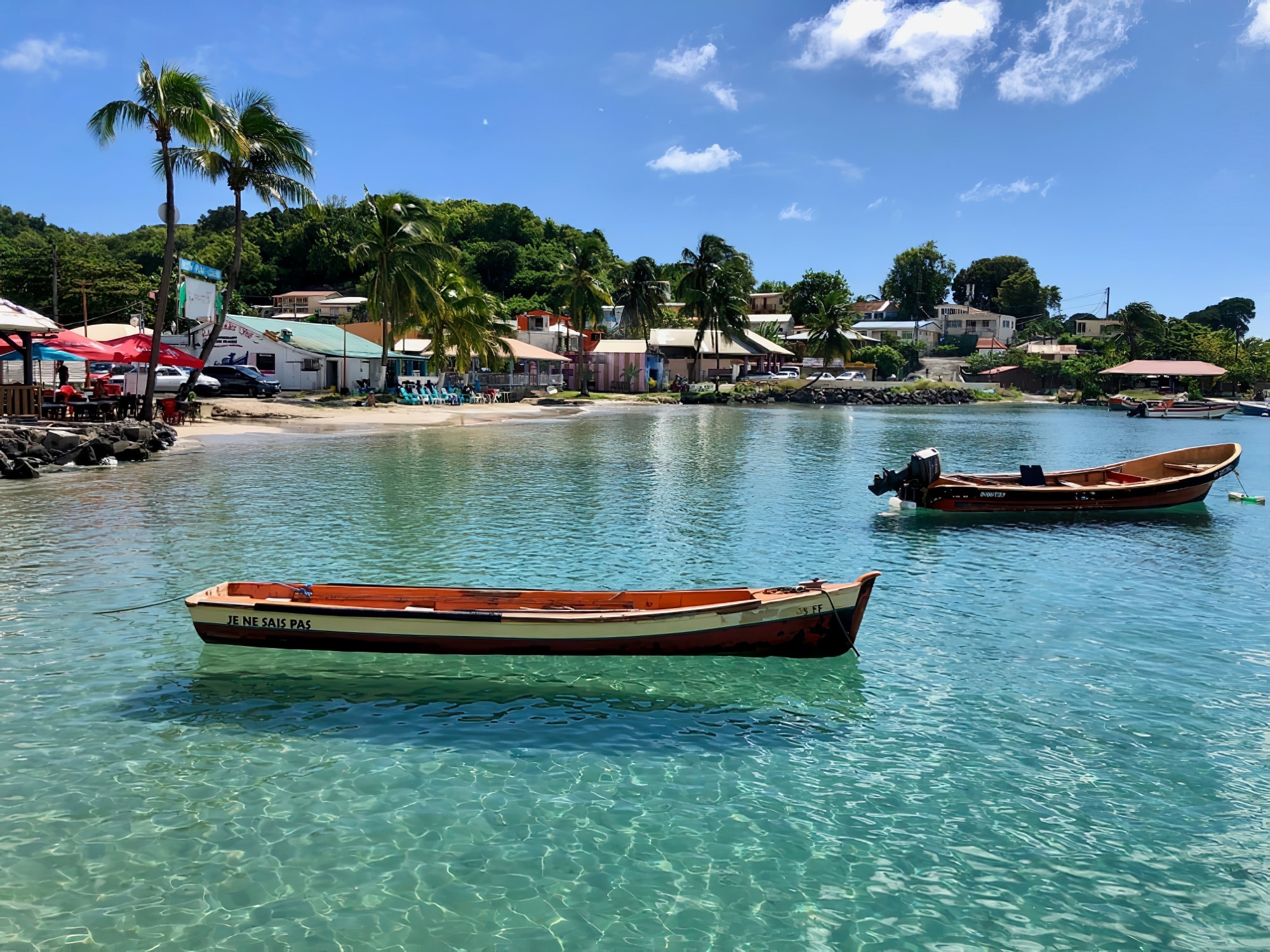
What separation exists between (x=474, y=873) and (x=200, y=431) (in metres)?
34.2

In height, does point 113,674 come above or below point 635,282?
below

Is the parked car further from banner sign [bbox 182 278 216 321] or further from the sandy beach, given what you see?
banner sign [bbox 182 278 216 321]

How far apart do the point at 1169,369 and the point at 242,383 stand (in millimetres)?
87804

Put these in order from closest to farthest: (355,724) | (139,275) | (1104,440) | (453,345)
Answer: (355,724)
(1104,440)
(453,345)
(139,275)

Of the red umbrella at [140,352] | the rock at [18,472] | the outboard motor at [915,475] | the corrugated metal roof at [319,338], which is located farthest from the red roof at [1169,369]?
the rock at [18,472]

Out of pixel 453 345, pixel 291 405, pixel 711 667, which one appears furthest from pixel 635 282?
pixel 711 667

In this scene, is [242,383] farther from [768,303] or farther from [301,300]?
[768,303]

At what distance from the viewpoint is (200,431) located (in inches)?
1407

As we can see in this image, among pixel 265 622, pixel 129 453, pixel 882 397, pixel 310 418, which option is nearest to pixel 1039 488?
pixel 265 622

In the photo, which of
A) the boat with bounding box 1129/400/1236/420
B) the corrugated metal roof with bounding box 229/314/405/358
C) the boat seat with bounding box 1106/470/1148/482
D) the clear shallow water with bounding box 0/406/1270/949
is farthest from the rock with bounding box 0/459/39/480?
the boat with bounding box 1129/400/1236/420

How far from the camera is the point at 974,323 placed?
124500 millimetres

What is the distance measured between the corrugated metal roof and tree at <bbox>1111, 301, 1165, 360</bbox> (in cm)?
9039

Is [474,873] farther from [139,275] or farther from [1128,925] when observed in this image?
[139,275]

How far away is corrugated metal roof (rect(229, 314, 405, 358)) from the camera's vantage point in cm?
5169
